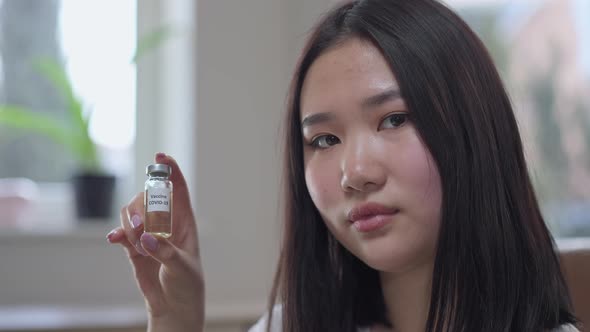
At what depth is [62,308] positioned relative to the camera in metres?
1.85

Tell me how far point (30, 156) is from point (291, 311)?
4.51 ft

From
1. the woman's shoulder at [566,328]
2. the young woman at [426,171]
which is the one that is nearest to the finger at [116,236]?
the young woman at [426,171]

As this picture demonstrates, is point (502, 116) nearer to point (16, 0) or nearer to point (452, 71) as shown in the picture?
point (452, 71)

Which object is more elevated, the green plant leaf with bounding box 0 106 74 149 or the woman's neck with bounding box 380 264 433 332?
the green plant leaf with bounding box 0 106 74 149

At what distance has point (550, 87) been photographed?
239 cm

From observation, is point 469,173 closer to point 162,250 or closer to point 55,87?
point 162,250

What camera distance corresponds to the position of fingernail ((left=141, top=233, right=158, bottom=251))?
2.95 ft

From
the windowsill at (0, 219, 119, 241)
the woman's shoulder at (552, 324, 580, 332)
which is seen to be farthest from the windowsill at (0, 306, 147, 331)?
the woman's shoulder at (552, 324, 580, 332)

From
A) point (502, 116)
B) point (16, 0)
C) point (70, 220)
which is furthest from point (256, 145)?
point (502, 116)

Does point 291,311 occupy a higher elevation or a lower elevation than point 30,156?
lower

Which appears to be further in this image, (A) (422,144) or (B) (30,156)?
(B) (30,156)

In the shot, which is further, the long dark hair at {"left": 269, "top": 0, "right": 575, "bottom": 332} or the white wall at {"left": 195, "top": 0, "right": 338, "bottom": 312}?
the white wall at {"left": 195, "top": 0, "right": 338, "bottom": 312}

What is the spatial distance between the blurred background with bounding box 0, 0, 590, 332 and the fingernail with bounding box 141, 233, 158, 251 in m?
0.82

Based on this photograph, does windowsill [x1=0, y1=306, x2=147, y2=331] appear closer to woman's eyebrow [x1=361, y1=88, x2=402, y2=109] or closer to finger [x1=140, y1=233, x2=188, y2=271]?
finger [x1=140, y1=233, x2=188, y2=271]
